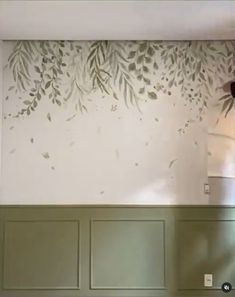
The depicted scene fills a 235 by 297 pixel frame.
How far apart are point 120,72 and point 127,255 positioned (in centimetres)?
179

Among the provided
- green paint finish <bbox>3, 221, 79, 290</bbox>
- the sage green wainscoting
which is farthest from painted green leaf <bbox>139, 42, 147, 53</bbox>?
green paint finish <bbox>3, 221, 79, 290</bbox>

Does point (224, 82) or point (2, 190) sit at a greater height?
point (224, 82)

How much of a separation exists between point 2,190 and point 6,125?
0.64 metres

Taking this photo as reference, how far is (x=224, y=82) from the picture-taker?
4641mm

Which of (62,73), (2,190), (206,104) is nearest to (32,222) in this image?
(2,190)

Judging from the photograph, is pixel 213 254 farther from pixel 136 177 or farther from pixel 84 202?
pixel 84 202

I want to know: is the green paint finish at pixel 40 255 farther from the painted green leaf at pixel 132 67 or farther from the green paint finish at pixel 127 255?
the painted green leaf at pixel 132 67

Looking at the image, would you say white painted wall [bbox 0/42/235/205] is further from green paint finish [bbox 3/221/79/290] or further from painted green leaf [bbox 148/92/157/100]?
green paint finish [bbox 3/221/79/290]

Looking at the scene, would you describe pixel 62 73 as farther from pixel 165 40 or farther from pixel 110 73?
pixel 165 40

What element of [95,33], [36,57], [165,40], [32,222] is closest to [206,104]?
[165,40]

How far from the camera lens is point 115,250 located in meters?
4.50

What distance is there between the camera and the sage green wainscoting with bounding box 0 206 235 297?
4473 millimetres

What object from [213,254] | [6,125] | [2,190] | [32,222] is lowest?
[213,254]

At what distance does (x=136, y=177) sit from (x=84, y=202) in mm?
563
